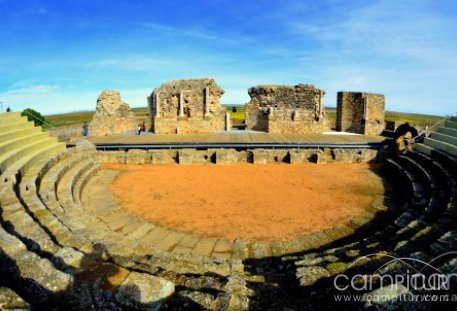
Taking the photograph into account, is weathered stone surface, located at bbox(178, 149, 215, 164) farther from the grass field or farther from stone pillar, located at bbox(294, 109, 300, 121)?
the grass field

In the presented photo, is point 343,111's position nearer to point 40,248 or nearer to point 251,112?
point 251,112

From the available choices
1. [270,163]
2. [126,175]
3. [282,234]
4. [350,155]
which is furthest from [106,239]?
[350,155]

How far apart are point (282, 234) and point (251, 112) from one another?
13934 mm

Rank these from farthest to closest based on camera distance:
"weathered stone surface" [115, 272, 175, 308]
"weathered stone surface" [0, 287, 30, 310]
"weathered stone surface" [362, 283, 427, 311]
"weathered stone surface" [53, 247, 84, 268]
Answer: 1. "weathered stone surface" [53, 247, 84, 268]
2. "weathered stone surface" [115, 272, 175, 308]
3. "weathered stone surface" [362, 283, 427, 311]
4. "weathered stone surface" [0, 287, 30, 310]

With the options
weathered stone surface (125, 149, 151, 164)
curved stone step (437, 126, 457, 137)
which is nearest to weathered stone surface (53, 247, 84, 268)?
weathered stone surface (125, 149, 151, 164)

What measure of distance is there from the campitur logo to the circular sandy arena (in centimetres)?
264

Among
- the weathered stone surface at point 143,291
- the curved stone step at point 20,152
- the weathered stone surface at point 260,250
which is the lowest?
the weathered stone surface at point 260,250

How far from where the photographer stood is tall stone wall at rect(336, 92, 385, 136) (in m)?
18.9

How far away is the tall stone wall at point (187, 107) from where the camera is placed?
18.5 m

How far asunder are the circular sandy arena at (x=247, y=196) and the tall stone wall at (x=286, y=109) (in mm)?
5824

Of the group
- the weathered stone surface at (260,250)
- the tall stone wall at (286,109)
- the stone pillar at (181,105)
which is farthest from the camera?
the stone pillar at (181,105)

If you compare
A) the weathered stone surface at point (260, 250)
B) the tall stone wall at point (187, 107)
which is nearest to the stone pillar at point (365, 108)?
the tall stone wall at point (187, 107)

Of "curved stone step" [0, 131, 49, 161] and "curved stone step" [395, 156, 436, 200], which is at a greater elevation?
"curved stone step" [0, 131, 49, 161]

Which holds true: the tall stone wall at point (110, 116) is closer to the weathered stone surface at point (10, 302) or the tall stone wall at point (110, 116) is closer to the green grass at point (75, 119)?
the green grass at point (75, 119)
